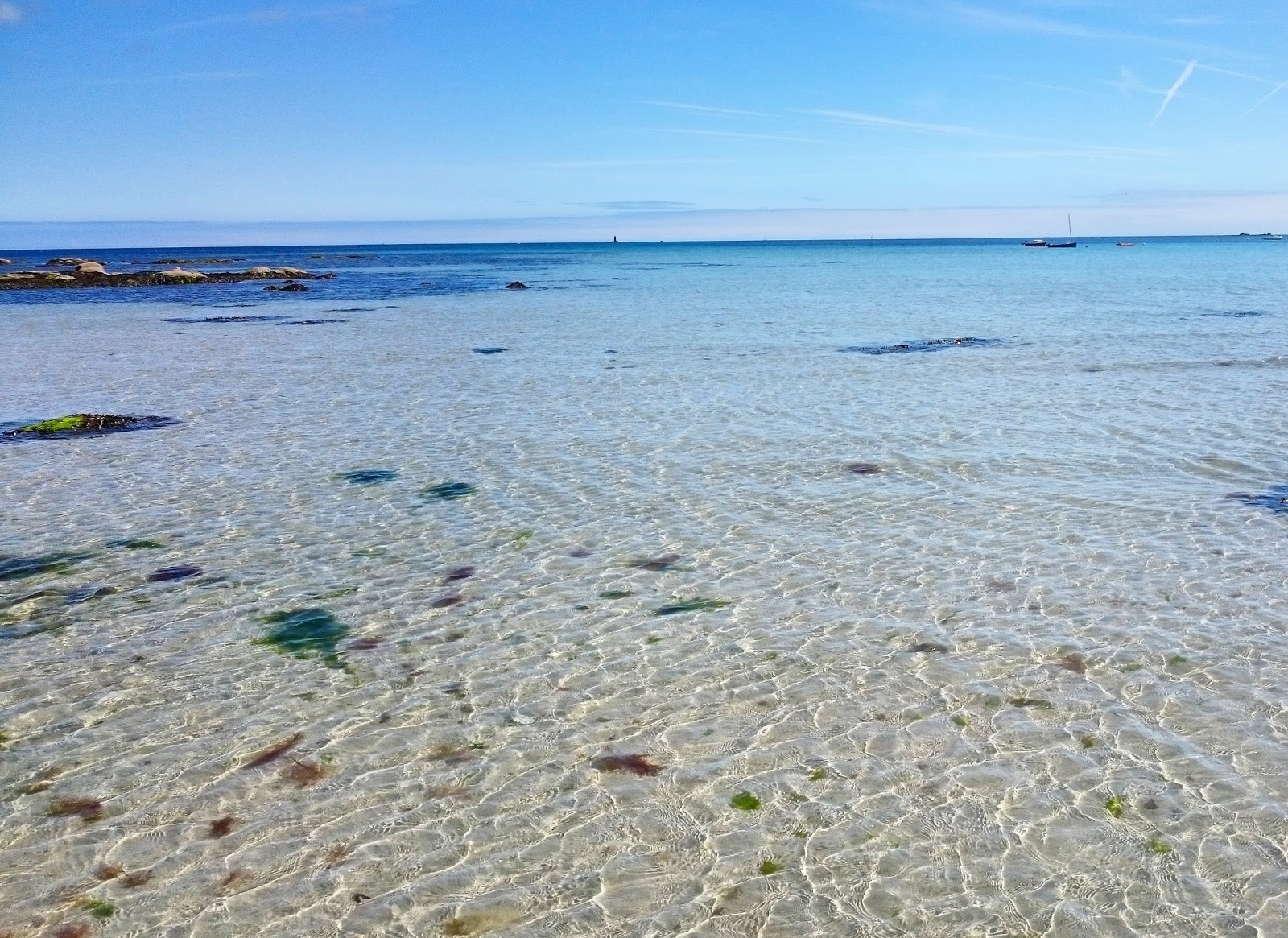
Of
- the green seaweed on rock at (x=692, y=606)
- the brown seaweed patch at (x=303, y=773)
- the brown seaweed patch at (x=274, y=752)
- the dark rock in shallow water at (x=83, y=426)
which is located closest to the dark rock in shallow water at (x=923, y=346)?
the dark rock in shallow water at (x=83, y=426)

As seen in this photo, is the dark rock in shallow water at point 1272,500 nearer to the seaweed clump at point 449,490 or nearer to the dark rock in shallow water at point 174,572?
the seaweed clump at point 449,490

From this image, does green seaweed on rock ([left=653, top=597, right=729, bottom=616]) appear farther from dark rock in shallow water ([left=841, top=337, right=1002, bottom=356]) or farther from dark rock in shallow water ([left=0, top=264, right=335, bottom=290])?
dark rock in shallow water ([left=0, top=264, right=335, bottom=290])

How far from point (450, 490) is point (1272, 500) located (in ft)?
38.2

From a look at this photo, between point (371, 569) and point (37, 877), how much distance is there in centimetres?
560

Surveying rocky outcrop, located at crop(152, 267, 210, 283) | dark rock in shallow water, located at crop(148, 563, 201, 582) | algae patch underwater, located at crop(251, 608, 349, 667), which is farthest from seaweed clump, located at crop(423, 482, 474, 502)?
rocky outcrop, located at crop(152, 267, 210, 283)

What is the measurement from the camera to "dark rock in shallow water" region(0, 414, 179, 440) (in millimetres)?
18953

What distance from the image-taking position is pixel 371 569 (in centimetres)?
1140

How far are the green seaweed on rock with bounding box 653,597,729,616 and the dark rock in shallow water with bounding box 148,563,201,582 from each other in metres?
5.38

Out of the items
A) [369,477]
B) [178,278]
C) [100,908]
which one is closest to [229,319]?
[369,477]

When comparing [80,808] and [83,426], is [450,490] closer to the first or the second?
[80,808]

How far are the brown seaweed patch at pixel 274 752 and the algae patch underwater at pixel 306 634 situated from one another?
4.38 feet

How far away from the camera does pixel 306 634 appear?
31.6 feet

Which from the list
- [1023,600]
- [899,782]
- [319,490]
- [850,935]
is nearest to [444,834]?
[850,935]

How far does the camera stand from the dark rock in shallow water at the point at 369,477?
50.4 ft
